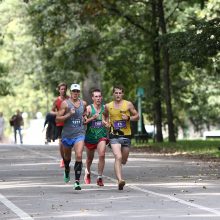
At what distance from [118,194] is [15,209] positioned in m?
2.72

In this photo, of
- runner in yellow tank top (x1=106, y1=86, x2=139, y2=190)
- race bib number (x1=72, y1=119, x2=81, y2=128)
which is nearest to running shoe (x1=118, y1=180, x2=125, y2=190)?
runner in yellow tank top (x1=106, y1=86, x2=139, y2=190)

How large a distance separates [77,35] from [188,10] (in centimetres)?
1053

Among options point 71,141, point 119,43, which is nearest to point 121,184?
point 71,141

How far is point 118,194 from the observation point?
16094 millimetres

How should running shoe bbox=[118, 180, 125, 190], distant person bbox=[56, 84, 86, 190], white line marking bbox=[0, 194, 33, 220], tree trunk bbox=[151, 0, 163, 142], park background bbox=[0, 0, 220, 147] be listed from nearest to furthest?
white line marking bbox=[0, 194, 33, 220], running shoe bbox=[118, 180, 125, 190], distant person bbox=[56, 84, 86, 190], park background bbox=[0, 0, 220, 147], tree trunk bbox=[151, 0, 163, 142]

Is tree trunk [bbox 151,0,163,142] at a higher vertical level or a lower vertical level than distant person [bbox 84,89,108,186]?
higher

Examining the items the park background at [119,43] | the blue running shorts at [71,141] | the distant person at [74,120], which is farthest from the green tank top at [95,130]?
the park background at [119,43]

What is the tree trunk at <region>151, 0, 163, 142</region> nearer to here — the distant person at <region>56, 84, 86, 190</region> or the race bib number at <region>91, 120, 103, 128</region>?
the race bib number at <region>91, 120, 103, 128</region>

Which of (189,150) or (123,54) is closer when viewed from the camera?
(189,150)

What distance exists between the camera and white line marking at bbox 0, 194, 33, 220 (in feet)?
41.9

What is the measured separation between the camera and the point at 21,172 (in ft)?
73.2

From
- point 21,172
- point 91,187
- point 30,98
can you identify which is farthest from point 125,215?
point 30,98

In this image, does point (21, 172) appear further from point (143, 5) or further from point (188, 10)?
point (188, 10)

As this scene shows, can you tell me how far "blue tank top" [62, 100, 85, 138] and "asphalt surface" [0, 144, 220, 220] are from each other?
993 mm
